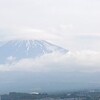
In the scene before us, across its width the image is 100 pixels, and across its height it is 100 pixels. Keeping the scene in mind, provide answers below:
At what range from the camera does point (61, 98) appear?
216 feet

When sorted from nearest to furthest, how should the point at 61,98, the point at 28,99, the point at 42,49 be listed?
the point at 28,99, the point at 61,98, the point at 42,49

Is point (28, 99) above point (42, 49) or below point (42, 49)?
below

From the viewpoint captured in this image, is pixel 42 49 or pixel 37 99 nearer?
pixel 37 99

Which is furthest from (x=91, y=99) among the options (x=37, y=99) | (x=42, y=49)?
(x=42, y=49)

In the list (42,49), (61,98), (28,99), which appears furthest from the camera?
(42,49)

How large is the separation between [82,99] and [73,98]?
259cm

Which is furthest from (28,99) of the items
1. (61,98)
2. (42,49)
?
(42,49)

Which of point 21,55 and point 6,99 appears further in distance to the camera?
point 21,55

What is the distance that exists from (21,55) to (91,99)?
13827cm

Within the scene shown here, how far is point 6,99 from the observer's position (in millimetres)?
62781

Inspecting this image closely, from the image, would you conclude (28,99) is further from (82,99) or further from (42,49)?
(42,49)

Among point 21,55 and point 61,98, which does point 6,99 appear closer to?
point 61,98

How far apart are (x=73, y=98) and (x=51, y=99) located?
114 inches

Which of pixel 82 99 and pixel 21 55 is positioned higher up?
pixel 21 55
